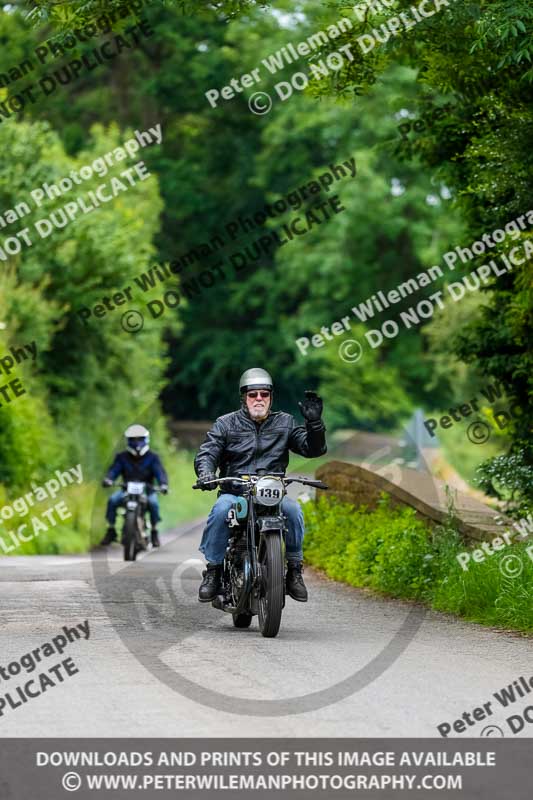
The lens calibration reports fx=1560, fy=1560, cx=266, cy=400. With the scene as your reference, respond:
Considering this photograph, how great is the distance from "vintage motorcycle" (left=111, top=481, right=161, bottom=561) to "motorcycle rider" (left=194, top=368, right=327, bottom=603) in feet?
26.9

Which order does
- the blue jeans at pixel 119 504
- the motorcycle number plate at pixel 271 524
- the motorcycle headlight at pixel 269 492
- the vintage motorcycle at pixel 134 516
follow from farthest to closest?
the blue jeans at pixel 119 504 < the vintage motorcycle at pixel 134 516 < the motorcycle headlight at pixel 269 492 < the motorcycle number plate at pixel 271 524

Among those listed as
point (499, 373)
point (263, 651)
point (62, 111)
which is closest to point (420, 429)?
point (499, 373)

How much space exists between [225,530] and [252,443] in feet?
2.27

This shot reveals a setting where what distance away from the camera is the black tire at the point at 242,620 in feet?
39.2

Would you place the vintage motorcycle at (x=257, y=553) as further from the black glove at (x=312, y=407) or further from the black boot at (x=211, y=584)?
the black glove at (x=312, y=407)

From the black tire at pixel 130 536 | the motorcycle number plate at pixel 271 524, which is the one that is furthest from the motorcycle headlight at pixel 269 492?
the black tire at pixel 130 536

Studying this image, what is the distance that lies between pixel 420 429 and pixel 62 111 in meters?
34.5

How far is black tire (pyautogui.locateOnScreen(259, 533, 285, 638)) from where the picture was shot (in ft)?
35.9

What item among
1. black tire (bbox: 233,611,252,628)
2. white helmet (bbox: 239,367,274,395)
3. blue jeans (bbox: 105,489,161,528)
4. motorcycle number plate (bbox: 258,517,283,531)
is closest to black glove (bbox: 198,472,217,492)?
motorcycle number plate (bbox: 258,517,283,531)

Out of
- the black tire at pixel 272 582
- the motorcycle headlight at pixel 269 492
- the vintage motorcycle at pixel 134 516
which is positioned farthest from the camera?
the vintage motorcycle at pixel 134 516

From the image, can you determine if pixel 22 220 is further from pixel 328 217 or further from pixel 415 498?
pixel 328 217

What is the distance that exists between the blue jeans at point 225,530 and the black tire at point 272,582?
36 centimetres
